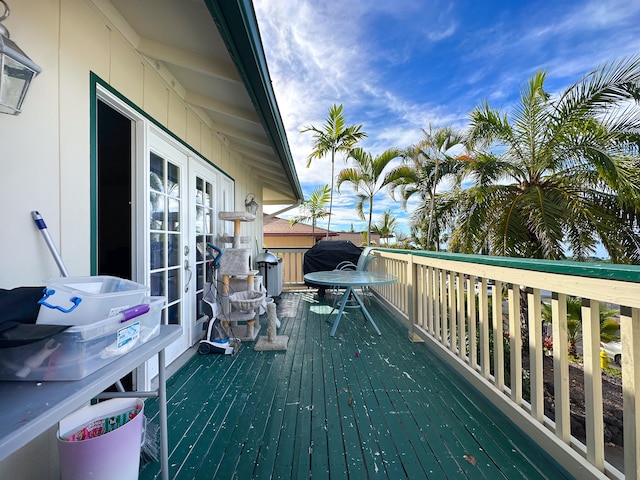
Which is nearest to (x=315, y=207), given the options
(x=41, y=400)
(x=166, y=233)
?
(x=166, y=233)

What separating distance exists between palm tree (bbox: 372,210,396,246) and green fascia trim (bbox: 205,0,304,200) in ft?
48.1

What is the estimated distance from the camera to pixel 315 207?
14.4 metres

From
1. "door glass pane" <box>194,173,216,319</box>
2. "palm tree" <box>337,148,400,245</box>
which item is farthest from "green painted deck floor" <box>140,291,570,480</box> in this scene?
"palm tree" <box>337,148,400,245</box>

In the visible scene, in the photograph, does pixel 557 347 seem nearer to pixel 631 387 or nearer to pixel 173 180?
pixel 631 387

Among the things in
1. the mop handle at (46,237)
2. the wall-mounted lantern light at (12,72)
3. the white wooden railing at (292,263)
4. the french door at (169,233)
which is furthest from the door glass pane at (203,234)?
the white wooden railing at (292,263)

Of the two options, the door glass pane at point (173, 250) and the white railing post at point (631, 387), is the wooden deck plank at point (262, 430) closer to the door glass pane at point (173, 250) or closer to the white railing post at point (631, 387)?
the door glass pane at point (173, 250)

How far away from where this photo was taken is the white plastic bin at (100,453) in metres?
1.06

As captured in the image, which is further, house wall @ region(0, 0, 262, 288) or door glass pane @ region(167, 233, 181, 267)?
door glass pane @ region(167, 233, 181, 267)

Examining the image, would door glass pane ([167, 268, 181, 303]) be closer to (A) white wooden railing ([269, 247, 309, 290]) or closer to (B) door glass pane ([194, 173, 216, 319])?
(B) door glass pane ([194, 173, 216, 319])

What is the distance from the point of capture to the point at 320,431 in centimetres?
169

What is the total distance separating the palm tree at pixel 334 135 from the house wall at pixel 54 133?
795cm

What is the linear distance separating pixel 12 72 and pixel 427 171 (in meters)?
7.72

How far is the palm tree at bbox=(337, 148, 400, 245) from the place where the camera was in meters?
9.19

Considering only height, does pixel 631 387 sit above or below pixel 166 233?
below
